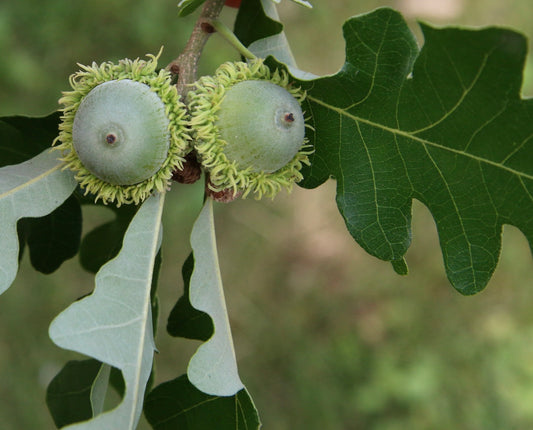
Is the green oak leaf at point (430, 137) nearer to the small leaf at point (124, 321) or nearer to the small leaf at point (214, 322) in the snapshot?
the small leaf at point (214, 322)

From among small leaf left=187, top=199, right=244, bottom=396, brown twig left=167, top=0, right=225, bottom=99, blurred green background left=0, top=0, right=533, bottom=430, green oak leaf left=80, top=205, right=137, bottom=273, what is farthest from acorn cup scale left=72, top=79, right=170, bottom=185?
blurred green background left=0, top=0, right=533, bottom=430

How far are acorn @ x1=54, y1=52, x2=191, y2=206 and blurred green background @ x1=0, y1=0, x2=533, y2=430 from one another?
235 cm

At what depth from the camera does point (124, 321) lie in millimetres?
1328

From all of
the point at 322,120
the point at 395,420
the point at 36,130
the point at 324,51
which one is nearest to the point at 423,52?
the point at 322,120

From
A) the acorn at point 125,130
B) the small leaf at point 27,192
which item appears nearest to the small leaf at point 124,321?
the acorn at point 125,130

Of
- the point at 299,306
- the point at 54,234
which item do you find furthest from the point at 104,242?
the point at 299,306

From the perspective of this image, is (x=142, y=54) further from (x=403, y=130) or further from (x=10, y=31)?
(x=403, y=130)

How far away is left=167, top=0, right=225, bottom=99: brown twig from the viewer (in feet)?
4.85

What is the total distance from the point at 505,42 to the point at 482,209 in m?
0.37

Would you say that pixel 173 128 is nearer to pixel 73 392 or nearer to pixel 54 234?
pixel 54 234

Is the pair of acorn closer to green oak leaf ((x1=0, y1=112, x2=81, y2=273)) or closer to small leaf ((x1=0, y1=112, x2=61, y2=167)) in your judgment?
small leaf ((x1=0, y1=112, x2=61, y2=167))

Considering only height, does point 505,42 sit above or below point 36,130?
above

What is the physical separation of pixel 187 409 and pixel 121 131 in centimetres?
69

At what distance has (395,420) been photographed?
3621 mm
